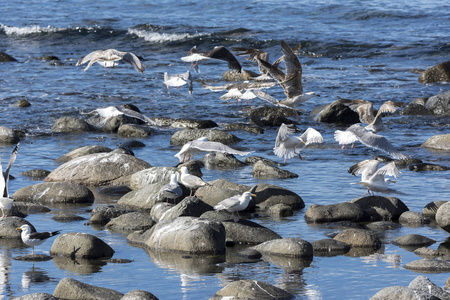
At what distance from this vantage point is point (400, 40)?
31.6 metres

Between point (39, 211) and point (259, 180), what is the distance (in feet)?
12.5

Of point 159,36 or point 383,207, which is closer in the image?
point 383,207

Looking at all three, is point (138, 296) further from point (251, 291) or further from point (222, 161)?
point (222, 161)

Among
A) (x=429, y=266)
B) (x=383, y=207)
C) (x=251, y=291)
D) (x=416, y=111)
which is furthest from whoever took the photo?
(x=416, y=111)

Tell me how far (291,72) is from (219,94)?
25.1 feet

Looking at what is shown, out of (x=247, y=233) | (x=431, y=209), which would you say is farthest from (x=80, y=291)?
(x=431, y=209)

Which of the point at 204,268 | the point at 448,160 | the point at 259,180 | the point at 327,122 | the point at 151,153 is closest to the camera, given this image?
the point at 204,268

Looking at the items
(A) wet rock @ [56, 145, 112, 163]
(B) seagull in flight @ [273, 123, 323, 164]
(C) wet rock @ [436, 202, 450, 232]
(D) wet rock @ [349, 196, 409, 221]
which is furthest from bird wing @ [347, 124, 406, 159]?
(A) wet rock @ [56, 145, 112, 163]

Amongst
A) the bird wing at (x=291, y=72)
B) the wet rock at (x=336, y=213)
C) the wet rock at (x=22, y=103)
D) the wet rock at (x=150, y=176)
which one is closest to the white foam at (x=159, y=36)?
the wet rock at (x=22, y=103)

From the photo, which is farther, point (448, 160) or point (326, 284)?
point (448, 160)

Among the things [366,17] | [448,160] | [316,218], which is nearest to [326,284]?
[316,218]

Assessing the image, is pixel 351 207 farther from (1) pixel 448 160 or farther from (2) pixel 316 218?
(1) pixel 448 160

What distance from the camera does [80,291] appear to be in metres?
7.00

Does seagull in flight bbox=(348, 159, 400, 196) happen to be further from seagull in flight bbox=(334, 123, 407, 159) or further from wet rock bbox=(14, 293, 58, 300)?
wet rock bbox=(14, 293, 58, 300)
